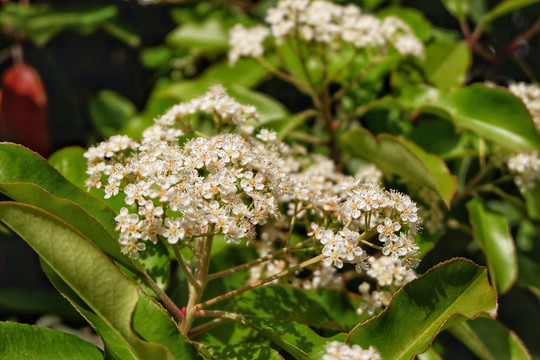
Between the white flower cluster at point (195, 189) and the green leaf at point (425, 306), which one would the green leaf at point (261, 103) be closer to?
the white flower cluster at point (195, 189)

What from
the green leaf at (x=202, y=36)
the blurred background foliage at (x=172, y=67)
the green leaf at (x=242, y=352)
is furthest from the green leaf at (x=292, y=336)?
the green leaf at (x=202, y=36)

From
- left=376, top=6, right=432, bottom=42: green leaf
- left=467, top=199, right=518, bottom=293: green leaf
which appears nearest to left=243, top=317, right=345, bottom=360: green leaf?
left=467, top=199, right=518, bottom=293: green leaf

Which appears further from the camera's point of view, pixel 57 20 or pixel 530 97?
pixel 57 20

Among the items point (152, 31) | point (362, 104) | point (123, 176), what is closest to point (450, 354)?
point (362, 104)

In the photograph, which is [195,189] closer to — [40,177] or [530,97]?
[40,177]

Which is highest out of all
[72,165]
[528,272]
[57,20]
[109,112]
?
[57,20]

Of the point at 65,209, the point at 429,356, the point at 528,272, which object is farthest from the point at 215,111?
the point at 528,272

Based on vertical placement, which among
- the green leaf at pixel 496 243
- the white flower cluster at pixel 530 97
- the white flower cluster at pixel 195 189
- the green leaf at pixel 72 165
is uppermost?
the white flower cluster at pixel 195 189
